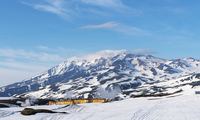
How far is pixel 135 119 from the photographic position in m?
48.0

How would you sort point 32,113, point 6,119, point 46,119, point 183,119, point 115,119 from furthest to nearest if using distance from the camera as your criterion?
point 32,113 → point 6,119 → point 46,119 → point 115,119 → point 183,119

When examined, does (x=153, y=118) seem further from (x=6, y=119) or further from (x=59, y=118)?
(x=6, y=119)

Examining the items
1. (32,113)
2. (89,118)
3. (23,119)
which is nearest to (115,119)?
(89,118)

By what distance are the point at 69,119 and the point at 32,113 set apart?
19.6 metres

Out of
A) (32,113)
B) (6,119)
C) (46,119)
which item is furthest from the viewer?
(32,113)

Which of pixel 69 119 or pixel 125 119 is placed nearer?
pixel 125 119

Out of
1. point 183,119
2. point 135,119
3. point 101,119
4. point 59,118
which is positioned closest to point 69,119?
point 59,118

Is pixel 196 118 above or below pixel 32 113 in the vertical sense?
below

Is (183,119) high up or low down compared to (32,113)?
down

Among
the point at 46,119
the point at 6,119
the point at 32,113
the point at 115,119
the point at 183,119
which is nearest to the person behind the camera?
the point at 183,119

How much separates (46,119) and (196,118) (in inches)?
1504

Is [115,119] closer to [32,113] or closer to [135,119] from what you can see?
[135,119]

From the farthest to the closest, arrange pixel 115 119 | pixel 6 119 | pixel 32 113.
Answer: pixel 32 113 → pixel 6 119 → pixel 115 119

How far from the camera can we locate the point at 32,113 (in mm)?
66125
